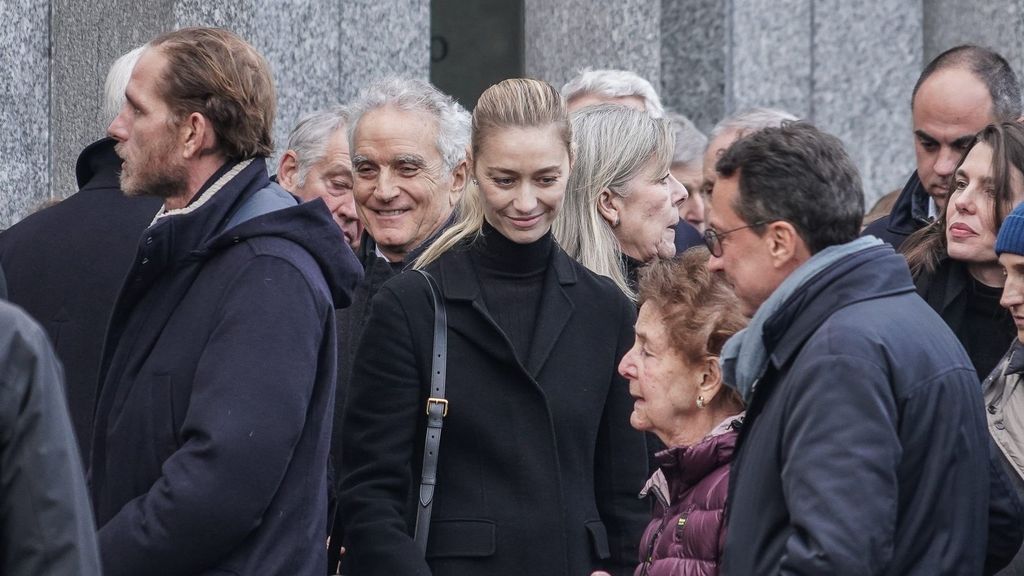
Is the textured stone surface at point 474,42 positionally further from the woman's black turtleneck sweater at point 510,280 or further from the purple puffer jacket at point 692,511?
the purple puffer jacket at point 692,511

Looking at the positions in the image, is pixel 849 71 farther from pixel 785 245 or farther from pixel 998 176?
pixel 785 245

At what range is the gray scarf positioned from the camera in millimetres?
3158

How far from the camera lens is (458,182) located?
516 centimetres

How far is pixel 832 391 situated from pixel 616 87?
320 centimetres

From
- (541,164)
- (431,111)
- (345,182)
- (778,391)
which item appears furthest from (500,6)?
(778,391)

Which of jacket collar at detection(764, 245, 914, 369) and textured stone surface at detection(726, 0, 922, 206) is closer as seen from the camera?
jacket collar at detection(764, 245, 914, 369)

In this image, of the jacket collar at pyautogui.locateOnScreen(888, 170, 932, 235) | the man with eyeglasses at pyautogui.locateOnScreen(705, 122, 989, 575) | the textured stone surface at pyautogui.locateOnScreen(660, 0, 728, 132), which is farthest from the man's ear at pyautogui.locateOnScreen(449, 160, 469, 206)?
the textured stone surface at pyautogui.locateOnScreen(660, 0, 728, 132)

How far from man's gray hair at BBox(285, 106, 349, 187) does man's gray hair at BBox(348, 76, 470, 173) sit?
31.3 inches

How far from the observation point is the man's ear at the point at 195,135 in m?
3.69

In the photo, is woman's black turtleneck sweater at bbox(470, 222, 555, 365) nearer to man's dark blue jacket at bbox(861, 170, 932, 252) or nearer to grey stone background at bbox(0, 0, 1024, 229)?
man's dark blue jacket at bbox(861, 170, 932, 252)

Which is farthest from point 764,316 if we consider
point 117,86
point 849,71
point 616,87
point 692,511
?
point 849,71

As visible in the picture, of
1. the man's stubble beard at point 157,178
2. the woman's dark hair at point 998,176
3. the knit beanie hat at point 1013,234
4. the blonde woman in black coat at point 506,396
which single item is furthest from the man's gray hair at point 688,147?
the man's stubble beard at point 157,178

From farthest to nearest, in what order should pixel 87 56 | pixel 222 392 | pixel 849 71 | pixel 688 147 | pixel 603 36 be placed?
1. pixel 849 71
2. pixel 603 36
3. pixel 688 147
4. pixel 87 56
5. pixel 222 392

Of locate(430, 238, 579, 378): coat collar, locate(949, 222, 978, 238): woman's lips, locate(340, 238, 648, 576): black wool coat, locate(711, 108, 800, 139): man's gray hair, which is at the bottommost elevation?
locate(340, 238, 648, 576): black wool coat
